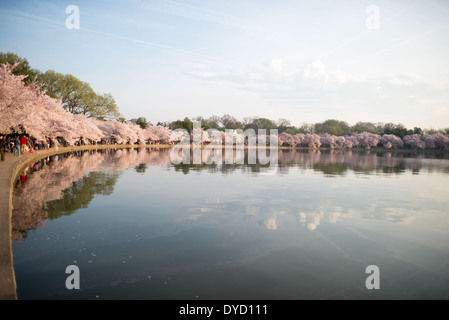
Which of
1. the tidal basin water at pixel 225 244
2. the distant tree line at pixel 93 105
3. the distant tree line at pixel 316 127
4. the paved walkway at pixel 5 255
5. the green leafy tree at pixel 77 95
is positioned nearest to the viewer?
the paved walkway at pixel 5 255

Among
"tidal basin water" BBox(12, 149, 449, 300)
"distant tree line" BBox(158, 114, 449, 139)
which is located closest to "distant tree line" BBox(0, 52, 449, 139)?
"distant tree line" BBox(158, 114, 449, 139)

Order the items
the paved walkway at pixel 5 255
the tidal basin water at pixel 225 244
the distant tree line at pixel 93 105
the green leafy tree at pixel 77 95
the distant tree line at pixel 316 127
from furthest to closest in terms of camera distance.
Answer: the distant tree line at pixel 316 127, the green leafy tree at pixel 77 95, the distant tree line at pixel 93 105, the tidal basin water at pixel 225 244, the paved walkway at pixel 5 255

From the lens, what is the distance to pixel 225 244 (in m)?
8.08

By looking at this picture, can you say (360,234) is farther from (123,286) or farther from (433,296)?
(123,286)

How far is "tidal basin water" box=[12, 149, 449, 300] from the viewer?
5730 millimetres

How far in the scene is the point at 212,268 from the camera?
6.52 metres

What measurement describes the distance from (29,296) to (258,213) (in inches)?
316

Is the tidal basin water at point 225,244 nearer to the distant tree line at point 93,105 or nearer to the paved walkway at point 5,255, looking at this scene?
the paved walkway at point 5,255

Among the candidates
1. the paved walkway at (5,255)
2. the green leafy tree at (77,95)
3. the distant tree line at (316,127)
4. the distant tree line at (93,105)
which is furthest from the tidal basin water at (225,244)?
the distant tree line at (316,127)

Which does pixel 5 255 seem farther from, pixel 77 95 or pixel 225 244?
pixel 77 95

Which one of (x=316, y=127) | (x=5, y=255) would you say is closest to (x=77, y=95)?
(x=5, y=255)

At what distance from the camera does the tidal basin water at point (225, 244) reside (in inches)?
226

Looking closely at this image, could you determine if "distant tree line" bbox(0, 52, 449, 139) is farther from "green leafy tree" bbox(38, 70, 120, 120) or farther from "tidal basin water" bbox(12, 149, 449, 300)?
"tidal basin water" bbox(12, 149, 449, 300)
